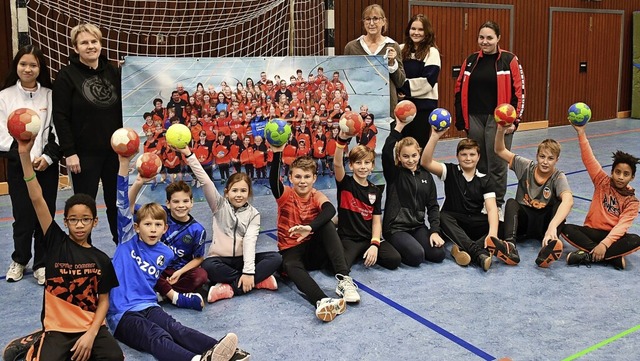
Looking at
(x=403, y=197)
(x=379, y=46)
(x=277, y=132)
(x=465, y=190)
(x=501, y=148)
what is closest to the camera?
(x=277, y=132)

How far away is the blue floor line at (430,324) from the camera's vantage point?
2.99 m

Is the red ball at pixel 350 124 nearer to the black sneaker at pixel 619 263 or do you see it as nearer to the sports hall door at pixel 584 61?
the black sneaker at pixel 619 263

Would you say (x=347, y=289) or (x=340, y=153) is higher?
(x=340, y=153)

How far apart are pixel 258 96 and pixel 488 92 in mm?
2041

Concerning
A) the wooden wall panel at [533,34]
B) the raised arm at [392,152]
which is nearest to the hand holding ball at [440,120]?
the raised arm at [392,152]

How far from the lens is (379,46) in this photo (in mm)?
5125

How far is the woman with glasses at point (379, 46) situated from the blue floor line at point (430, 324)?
77.6 inches

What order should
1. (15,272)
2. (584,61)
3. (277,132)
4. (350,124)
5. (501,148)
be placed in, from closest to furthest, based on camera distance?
(277,132) < (350,124) < (15,272) < (501,148) < (584,61)

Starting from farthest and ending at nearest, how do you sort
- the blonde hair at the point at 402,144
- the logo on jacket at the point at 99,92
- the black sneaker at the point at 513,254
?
the blonde hair at the point at 402,144, the black sneaker at the point at 513,254, the logo on jacket at the point at 99,92

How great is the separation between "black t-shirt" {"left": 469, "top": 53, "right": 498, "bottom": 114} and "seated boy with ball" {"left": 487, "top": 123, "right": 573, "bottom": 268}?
22.5 inches

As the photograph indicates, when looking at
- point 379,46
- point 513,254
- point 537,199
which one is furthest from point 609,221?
point 379,46

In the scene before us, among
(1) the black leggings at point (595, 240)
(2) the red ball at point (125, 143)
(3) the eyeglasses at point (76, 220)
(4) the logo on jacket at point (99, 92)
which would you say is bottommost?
(1) the black leggings at point (595, 240)

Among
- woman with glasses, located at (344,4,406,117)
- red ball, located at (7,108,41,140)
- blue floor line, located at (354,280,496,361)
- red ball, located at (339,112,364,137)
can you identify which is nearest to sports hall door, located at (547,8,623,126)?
woman with glasses, located at (344,4,406,117)

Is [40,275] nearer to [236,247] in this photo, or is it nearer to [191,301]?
[191,301]
